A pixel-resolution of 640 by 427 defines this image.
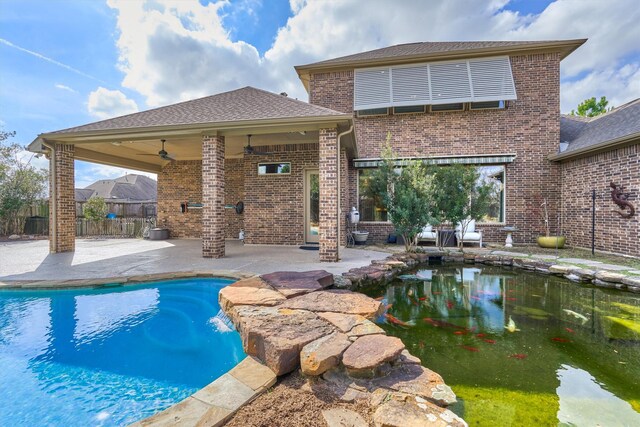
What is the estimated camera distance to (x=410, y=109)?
31.8 feet

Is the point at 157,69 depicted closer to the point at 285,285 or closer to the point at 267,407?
the point at 285,285

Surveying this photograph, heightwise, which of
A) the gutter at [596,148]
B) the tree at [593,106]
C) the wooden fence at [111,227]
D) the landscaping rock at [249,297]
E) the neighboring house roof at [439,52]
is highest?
the tree at [593,106]

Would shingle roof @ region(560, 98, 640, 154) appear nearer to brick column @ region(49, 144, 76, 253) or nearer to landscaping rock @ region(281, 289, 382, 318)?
landscaping rock @ region(281, 289, 382, 318)

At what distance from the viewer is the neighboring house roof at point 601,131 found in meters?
6.88

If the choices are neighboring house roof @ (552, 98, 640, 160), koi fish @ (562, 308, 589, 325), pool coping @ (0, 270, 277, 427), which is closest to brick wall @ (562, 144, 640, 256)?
neighboring house roof @ (552, 98, 640, 160)

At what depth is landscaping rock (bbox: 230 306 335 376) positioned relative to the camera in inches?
82.0

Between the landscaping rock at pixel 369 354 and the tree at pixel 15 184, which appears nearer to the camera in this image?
the landscaping rock at pixel 369 354

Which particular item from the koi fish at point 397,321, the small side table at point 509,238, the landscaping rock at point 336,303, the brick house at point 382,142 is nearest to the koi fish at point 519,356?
the koi fish at point 397,321

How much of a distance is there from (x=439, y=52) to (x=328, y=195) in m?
6.97

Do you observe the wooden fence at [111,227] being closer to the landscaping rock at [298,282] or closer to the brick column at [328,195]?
the brick column at [328,195]

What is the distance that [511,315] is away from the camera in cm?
385

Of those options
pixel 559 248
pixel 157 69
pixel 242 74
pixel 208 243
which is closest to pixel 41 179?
pixel 157 69

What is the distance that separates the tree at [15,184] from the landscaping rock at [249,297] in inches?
557

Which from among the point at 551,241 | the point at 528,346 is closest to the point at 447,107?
the point at 551,241
